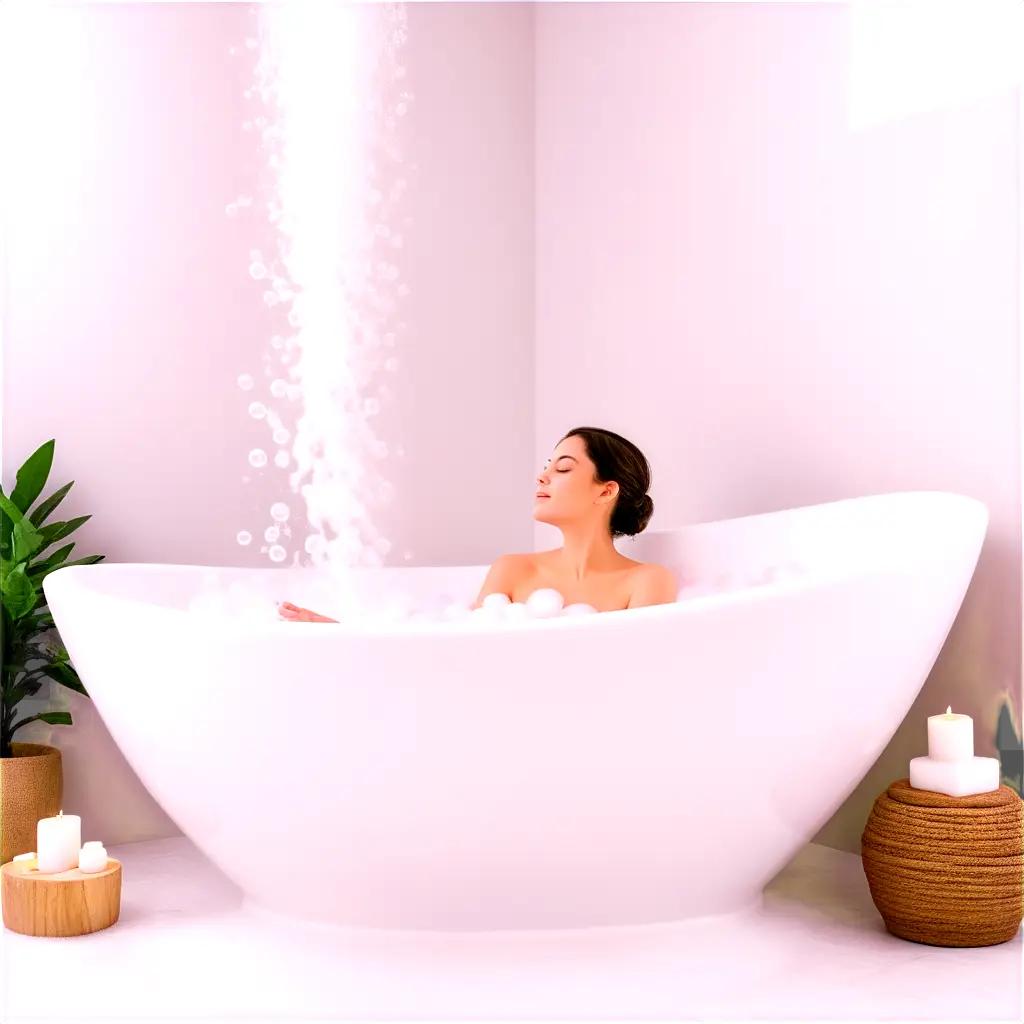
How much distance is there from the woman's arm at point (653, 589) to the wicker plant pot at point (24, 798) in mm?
1085

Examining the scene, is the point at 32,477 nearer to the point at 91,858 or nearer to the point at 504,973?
the point at 91,858

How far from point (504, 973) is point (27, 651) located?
110cm

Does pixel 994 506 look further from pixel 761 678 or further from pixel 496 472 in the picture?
pixel 496 472

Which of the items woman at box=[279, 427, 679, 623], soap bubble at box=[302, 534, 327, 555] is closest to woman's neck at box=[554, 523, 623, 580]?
woman at box=[279, 427, 679, 623]

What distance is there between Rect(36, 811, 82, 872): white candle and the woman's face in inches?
37.2

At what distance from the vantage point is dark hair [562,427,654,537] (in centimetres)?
224

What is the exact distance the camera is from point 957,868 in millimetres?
1699

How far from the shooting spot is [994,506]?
1.97m

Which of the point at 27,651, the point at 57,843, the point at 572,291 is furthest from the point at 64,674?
the point at 572,291

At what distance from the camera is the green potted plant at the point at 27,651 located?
6.89ft

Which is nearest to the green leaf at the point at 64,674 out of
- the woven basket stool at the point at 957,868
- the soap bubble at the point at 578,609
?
the soap bubble at the point at 578,609

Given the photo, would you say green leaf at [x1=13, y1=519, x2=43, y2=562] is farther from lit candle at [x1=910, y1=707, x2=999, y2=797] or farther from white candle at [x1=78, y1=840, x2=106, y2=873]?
lit candle at [x1=910, y1=707, x2=999, y2=797]

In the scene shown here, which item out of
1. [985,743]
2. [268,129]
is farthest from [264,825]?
[268,129]

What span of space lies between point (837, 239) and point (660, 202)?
535mm
